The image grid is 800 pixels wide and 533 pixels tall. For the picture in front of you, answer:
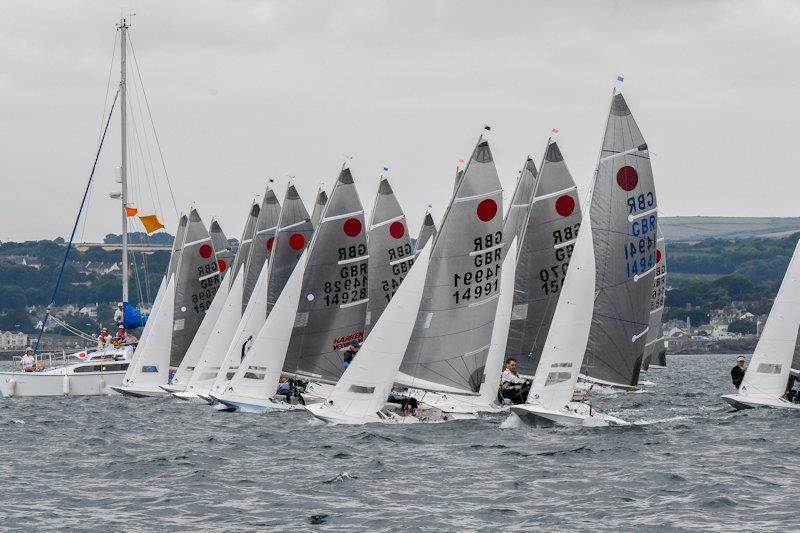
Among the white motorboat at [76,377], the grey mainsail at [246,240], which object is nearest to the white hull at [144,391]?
the white motorboat at [76,377]

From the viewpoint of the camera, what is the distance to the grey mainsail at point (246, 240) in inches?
1928

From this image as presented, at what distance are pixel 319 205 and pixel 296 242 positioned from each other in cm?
337

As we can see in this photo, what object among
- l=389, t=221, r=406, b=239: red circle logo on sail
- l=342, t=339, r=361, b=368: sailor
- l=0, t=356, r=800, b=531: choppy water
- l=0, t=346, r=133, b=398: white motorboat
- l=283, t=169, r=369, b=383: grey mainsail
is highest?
l=389, t=221, r=406, b=239: red circle logo on sail

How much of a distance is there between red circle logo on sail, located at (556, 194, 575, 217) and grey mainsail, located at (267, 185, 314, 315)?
8.30m

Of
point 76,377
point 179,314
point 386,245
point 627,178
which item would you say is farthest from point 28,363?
point 627,178

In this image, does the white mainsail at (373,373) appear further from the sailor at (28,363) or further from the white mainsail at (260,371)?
the sailor at (28,363)

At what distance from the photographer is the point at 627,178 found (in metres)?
32.2

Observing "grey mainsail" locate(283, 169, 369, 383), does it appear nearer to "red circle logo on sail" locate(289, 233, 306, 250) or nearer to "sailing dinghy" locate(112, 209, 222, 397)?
"red circle logo on sail" locate(289, 233, 306, 250)

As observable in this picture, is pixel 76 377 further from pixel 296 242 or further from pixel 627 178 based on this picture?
pixel 627 178

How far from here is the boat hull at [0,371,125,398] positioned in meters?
48.2

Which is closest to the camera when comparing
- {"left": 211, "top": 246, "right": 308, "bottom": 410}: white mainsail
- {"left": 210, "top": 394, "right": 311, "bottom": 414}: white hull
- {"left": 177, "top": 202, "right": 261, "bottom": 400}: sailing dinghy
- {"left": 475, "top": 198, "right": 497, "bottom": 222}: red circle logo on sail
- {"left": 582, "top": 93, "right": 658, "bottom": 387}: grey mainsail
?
{"left": 582, "top": 93, "right": 658, "bottom": 387}: grey mainsail

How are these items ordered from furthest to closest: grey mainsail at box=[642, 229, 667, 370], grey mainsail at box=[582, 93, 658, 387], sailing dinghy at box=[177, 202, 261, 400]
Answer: grey mainsail at box=[642, 229, 667, 370]
sailing dinghy at box=[177, 202, 261, 400]
grey mainsail at box=[582, 93, 658, 387]

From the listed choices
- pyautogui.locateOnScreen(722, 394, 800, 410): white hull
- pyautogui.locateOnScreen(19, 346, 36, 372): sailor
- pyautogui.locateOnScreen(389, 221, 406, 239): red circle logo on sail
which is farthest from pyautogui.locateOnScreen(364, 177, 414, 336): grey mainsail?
pyautogui.locateOnScreen(19, 346, 36, 372): sailor

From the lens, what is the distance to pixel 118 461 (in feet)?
87.9
